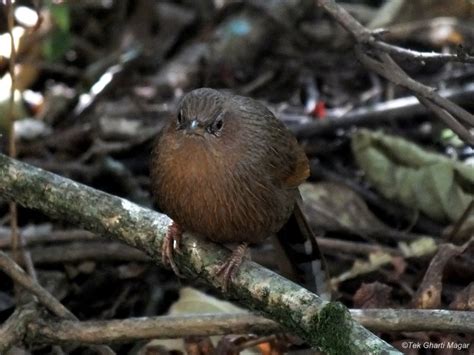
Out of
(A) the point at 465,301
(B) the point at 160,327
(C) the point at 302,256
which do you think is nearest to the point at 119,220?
(B) the point at 160,327

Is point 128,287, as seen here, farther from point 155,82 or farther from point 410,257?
point 155,82

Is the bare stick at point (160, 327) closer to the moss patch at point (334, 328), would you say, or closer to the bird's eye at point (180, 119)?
the moss patch at point (334, 328)

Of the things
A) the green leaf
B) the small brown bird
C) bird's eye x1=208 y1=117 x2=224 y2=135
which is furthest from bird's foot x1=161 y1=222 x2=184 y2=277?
the green leaf

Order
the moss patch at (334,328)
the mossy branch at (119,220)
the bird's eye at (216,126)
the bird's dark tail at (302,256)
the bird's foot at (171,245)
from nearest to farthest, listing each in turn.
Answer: the moss patch at (334,328), the mossy branch at (119,220), the bird's eye at (216,126), the bird's foot at (171,245), the bird's dark tail at (302,256)

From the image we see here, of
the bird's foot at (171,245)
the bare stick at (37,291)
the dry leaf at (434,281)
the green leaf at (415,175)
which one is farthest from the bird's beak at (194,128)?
the green leaf at (415,175)

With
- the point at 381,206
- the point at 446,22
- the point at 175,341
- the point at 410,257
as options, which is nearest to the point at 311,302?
the point at 175,341

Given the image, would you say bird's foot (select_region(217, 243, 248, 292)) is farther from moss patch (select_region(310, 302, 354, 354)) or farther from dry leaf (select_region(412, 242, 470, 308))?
dry leaf (select_region(412, 242, 470, 308))
